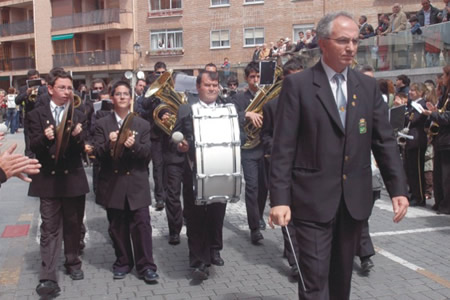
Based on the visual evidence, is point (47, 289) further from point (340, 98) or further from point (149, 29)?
point (149, 29)

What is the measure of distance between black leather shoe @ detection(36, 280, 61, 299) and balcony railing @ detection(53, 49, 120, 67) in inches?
1368

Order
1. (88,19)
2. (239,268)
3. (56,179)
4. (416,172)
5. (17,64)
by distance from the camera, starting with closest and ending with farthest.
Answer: (56,179) < (239,268) < (416,172) < (88,19) < (17,64)

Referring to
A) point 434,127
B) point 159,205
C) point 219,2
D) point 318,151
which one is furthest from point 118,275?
point 219,2

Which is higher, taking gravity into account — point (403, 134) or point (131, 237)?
point (403, 134)

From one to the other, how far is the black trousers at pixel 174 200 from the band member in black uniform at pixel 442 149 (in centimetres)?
396

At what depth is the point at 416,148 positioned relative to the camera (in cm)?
880

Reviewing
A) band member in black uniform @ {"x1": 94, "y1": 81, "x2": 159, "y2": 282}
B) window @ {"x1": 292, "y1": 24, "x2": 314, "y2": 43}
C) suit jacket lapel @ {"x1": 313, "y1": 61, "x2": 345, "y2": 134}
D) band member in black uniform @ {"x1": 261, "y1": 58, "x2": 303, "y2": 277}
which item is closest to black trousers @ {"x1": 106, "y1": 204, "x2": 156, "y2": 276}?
band member in black uniform @ {"x1": 94, "y1": 81, "x2": 159, "y2": 282}

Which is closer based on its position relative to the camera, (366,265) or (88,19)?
(366,265)

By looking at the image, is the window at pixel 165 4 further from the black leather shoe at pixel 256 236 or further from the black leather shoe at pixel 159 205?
the black leather shoe at pixel 256 236

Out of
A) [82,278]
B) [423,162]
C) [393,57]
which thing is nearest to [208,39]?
[393,57]

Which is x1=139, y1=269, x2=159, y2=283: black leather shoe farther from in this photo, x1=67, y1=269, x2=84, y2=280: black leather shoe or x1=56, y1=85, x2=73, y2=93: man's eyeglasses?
x1=56, y1=85, x2=73, y2=93: man's eyeglasses

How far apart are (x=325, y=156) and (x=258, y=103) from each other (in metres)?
3.07

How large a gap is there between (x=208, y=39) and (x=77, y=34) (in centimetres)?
1189

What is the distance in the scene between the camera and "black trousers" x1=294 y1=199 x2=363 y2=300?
Answer: 346cm
